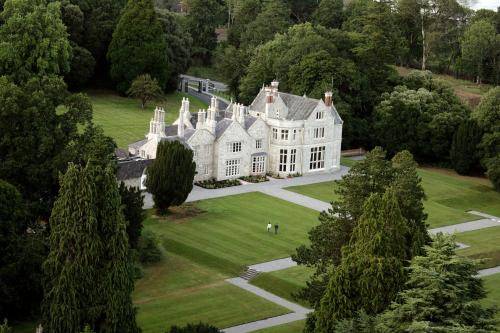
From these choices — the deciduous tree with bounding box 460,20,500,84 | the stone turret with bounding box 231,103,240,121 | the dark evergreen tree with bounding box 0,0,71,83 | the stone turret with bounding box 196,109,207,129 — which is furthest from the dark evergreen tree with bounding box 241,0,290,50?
the stone turret with bounding box 196,109,207,129

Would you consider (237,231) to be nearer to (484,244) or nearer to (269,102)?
(484,244)

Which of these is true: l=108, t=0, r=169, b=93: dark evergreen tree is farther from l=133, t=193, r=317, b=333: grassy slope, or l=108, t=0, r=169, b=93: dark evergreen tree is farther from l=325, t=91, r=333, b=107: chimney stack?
l=133, t=193, r=317, b=333: grassy slope

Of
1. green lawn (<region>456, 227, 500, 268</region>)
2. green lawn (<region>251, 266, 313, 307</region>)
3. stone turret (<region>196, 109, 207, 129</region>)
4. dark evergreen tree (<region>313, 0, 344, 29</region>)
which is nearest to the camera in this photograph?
green lawn (<region>251, 266, 313, 307</region>)

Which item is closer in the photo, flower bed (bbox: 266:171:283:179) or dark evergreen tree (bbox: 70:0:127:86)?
flower bed (bbox: 266:171:283:179)

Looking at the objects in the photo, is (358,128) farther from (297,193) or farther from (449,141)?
(297,193)

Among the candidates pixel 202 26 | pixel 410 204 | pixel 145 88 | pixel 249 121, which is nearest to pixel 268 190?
pixel 249 121

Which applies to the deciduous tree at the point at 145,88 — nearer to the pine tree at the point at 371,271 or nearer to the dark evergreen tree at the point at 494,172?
the dark evergreen tree at the point at 494,172
